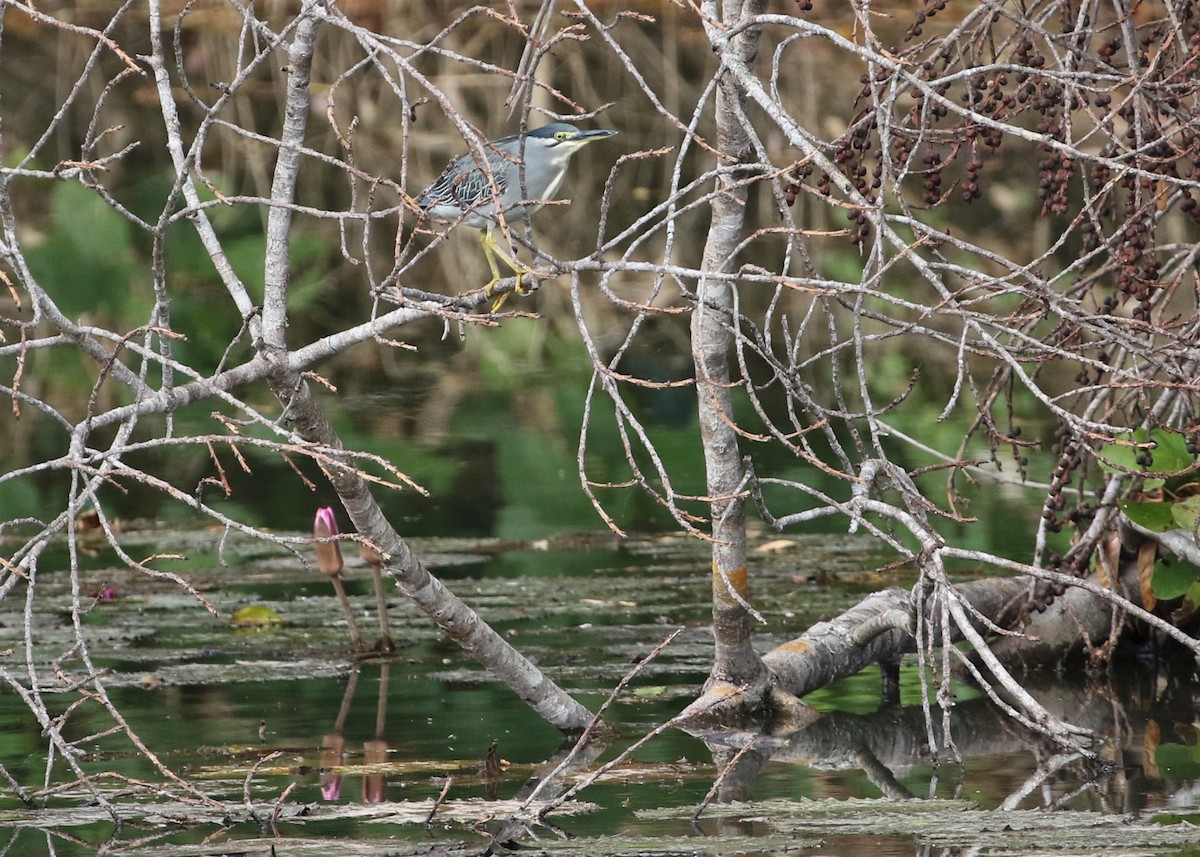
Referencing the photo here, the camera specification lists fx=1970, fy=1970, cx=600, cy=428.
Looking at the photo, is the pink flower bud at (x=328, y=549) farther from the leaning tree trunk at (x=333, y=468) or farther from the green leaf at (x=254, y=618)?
the leaning tree trunk at (x=333, y=468)

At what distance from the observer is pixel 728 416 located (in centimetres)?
531

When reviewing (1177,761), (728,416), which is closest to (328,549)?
(728,416)

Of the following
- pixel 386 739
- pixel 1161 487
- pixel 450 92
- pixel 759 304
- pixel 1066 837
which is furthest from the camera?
pixel 450 92

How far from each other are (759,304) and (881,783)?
29.9 ft

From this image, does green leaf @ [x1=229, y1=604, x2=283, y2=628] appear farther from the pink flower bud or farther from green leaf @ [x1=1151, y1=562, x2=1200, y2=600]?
green leaf @ [x1=1151, y1=562, x2=1200, y2=600]

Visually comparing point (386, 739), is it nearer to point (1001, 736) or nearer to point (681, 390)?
point (1001, 736)

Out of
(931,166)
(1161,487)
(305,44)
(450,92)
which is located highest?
(450,92)

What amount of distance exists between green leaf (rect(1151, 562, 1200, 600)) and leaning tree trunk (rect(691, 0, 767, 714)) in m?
1.45

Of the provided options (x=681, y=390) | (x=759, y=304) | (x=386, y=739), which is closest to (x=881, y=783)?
(x=386, y=739)

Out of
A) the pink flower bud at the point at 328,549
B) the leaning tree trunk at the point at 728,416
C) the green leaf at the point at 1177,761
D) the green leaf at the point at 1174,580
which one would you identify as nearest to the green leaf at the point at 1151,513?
the green leaf at the point at 1174,580

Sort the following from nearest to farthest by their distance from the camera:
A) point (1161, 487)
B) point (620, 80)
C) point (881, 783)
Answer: point (881, 783) → point (1161, 487) → point (620, 80)

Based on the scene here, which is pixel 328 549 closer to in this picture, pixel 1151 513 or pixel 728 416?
pixel 728 416

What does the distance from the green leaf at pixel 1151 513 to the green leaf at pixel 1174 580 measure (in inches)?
9.9

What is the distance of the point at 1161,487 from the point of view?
6137 mm
